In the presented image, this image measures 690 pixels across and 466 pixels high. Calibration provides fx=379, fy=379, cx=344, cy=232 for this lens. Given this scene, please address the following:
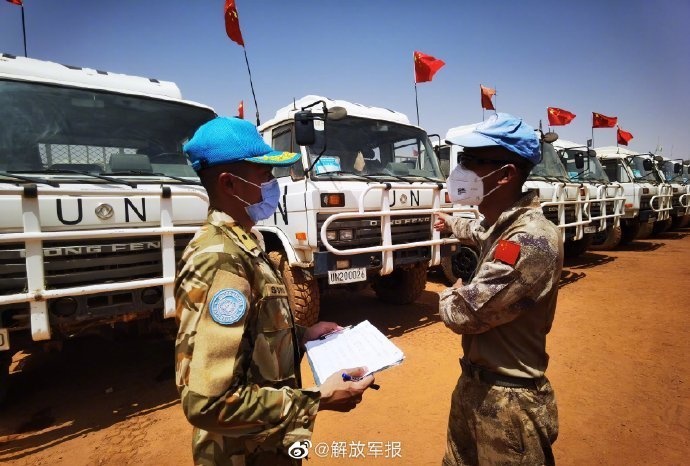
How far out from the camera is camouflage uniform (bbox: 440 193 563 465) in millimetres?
1304

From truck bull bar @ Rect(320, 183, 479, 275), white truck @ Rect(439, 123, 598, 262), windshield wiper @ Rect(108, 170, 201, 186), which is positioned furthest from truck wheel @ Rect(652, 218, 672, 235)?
windshield wiper @ Rect(108, 170, 201, 186)

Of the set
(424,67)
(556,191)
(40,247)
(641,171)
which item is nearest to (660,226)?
(641,171)

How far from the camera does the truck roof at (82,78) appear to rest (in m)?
3.02

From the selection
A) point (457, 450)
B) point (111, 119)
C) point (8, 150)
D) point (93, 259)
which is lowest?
point (457, 450)

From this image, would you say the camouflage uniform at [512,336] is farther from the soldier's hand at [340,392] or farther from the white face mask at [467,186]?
the soldier's hand at [340,392]

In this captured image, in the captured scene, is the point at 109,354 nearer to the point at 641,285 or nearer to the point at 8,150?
the point at 8,150

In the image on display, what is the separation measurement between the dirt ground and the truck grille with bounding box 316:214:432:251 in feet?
3.89

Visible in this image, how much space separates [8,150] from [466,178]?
3173mm

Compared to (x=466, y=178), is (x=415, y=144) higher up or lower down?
higher up

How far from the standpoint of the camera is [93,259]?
270 centimetres

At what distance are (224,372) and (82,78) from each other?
138 inches

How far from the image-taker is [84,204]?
2631mm

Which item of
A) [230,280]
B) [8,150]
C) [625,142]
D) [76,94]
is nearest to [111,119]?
[76,94]

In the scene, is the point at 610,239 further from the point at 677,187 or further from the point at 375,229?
the point at 375,229
